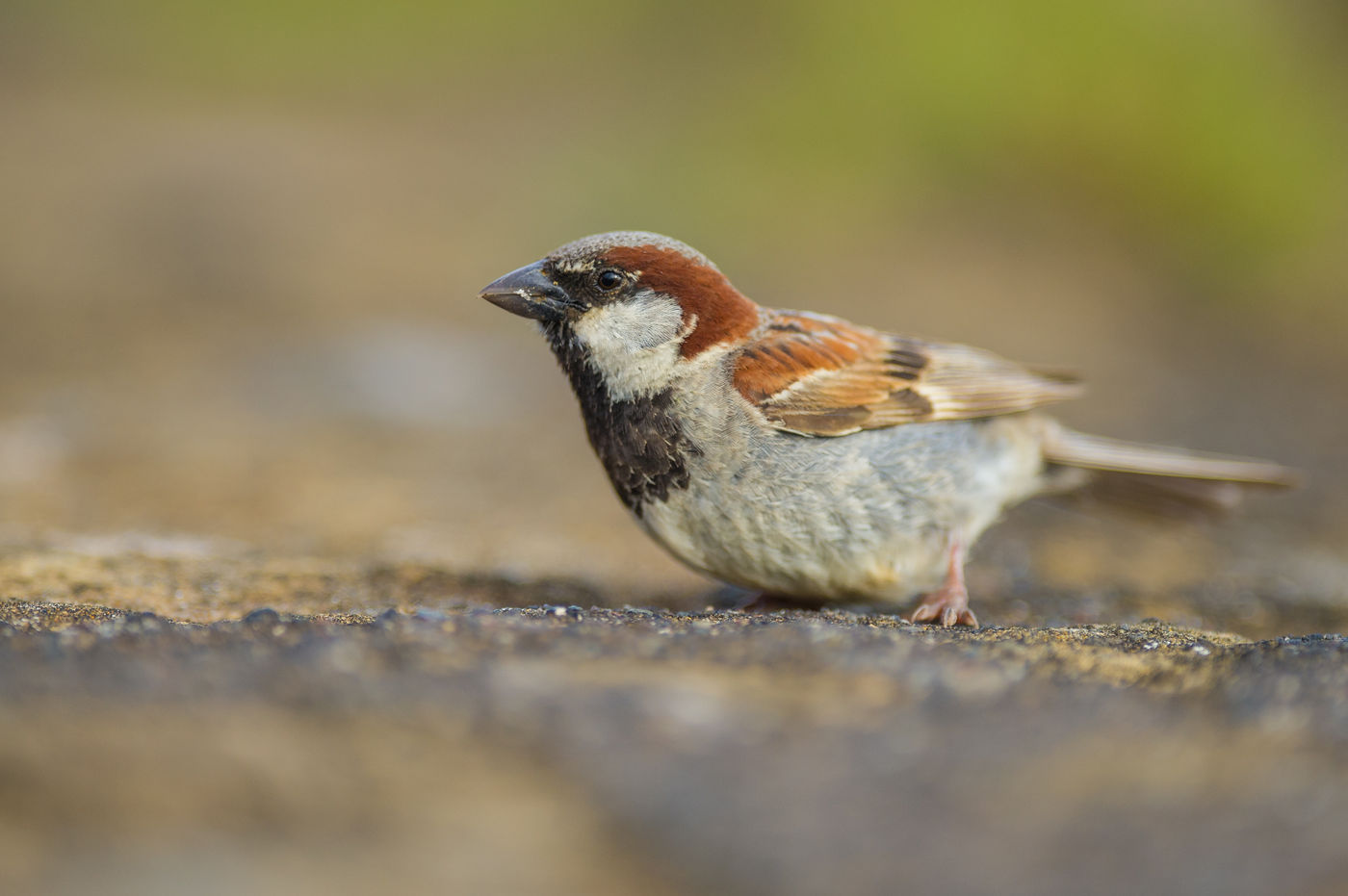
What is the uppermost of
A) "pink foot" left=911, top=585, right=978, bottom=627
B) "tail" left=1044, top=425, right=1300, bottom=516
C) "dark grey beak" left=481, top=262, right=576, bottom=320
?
"dark grey beak" left=481, top=262, right=576, bottom=320

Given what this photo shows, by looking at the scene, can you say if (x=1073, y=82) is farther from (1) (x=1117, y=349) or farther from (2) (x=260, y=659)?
(2) (x=260, y=659)

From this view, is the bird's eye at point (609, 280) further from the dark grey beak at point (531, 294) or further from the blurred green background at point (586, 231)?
the blurred green background at point (586, 231)

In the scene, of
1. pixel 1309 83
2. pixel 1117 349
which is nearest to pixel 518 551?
pixel 1117 349

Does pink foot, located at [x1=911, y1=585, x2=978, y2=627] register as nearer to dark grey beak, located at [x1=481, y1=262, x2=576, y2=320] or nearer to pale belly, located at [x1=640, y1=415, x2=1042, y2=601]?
pale belly, located at [x1=640, y1=415, x2=1042, y2=601]

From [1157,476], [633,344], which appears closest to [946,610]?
[633,344]

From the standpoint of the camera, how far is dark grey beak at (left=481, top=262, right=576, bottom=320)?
4.05 meters

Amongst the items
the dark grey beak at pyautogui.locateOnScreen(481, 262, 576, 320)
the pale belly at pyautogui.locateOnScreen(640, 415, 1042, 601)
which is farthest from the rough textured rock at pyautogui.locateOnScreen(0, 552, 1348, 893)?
the dark grey beak at pyautogui.locateOnScreen(481, 262, 576, 320)

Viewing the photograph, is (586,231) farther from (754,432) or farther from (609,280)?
(754,432)

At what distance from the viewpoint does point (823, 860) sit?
205cm

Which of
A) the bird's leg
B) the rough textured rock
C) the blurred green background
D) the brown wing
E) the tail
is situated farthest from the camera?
the blurred green background

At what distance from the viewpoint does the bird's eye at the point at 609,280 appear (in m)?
4.07

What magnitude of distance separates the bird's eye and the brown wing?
479mm

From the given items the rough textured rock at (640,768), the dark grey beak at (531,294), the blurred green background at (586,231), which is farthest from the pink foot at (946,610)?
the dark grey beak at (531,294)

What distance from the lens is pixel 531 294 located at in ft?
13.4
